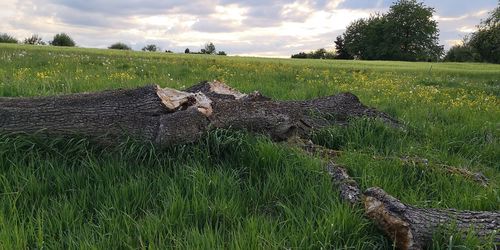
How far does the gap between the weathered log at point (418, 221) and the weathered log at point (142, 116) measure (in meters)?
1.85

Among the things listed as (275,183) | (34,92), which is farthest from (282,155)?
(34,92)

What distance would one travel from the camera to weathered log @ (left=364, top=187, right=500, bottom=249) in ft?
9.23

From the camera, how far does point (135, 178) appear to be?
3869 millimetres

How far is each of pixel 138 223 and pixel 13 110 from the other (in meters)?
2.10

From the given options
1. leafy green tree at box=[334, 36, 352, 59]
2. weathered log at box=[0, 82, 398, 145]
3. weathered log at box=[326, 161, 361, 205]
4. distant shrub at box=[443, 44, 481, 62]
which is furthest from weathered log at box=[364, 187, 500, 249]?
leafy green tree at box=[334, 36, 352, 59]

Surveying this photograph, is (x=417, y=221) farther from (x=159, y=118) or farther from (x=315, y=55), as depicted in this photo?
(x=315, y=55)

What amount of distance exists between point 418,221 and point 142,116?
261cm

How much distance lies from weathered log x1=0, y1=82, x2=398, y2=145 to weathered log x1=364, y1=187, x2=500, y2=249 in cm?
185

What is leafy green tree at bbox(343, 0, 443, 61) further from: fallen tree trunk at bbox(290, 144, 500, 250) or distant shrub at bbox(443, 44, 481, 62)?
fallen tree trunk at bbox(290, 144, 500, 250)

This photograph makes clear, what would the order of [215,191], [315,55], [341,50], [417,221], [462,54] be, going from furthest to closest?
[341,50]
[315,55]
[462,54]
[215,191]
[417,221]

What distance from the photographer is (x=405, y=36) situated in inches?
4163

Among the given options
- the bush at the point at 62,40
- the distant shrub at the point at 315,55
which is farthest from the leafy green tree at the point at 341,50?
the bush at the point at 62,40

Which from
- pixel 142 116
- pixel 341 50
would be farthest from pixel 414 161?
pixel 341 50

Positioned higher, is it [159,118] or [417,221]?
[159,118]
